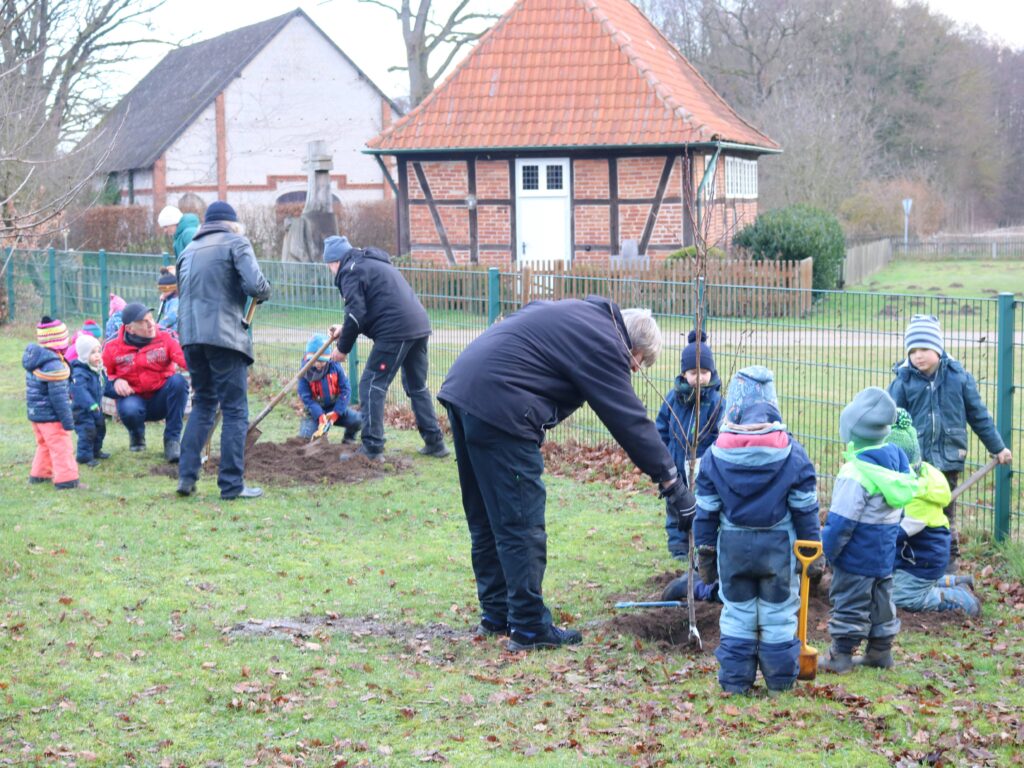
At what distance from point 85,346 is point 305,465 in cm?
196

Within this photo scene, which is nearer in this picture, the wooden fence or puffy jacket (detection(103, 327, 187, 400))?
puffy jacket (detection(103, 327, 187, 400))

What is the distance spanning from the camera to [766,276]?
2097cm

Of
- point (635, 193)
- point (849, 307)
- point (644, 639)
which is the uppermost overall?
point (635, 193)

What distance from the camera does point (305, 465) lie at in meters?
10.1

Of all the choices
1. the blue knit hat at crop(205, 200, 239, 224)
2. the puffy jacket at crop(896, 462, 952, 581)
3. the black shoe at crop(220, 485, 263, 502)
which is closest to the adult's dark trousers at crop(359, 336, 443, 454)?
the black shoe at crop(220, 485, 263, 502)

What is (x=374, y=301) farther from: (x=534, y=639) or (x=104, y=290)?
(x=104, y=290)

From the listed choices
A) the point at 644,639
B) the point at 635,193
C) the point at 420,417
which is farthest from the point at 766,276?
the point at 644,639

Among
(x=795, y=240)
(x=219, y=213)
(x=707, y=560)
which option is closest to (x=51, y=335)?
(x=219, y=213)

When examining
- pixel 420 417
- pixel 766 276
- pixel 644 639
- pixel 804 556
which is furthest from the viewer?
pixel 766 276

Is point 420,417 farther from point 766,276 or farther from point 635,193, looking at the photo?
point 635,193

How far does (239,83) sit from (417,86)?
5807 mm

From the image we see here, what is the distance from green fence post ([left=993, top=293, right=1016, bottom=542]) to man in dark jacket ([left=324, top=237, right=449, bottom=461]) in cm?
450

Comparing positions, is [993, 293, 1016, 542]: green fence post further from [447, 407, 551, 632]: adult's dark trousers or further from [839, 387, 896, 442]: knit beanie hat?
[447, 407, 551, 632]: adult's dark trousers

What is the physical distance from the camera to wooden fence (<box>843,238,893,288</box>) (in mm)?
29484
